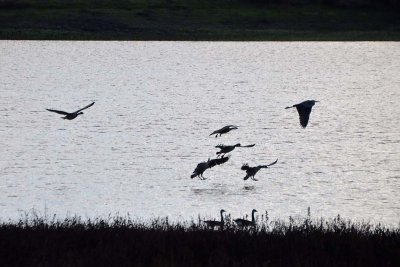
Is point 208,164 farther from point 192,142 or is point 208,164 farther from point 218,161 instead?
point 192,142

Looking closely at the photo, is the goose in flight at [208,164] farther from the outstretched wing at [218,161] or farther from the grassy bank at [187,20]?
the grassy bank at [187,20]

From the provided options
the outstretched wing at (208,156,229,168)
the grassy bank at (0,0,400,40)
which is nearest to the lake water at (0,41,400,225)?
the outstretched wing at (208,156,229,168)

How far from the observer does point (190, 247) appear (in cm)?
1420

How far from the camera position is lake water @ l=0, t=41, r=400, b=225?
23.8m

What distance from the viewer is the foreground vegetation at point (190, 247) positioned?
1317 centimetres

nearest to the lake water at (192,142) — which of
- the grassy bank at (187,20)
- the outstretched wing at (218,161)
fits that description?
the outstretched wing at (218,161)

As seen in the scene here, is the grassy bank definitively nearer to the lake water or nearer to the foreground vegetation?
the lake water

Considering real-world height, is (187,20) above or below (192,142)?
above

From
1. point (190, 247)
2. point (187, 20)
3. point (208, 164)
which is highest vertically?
point (187, 20)

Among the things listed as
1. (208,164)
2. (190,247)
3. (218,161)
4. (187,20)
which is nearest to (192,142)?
(208,164)

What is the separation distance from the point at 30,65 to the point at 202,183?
68.7 meters

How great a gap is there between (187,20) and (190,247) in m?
90.6

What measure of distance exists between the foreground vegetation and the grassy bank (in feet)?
280

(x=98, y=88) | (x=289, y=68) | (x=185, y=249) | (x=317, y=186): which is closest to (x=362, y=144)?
(x=317, y=186)
